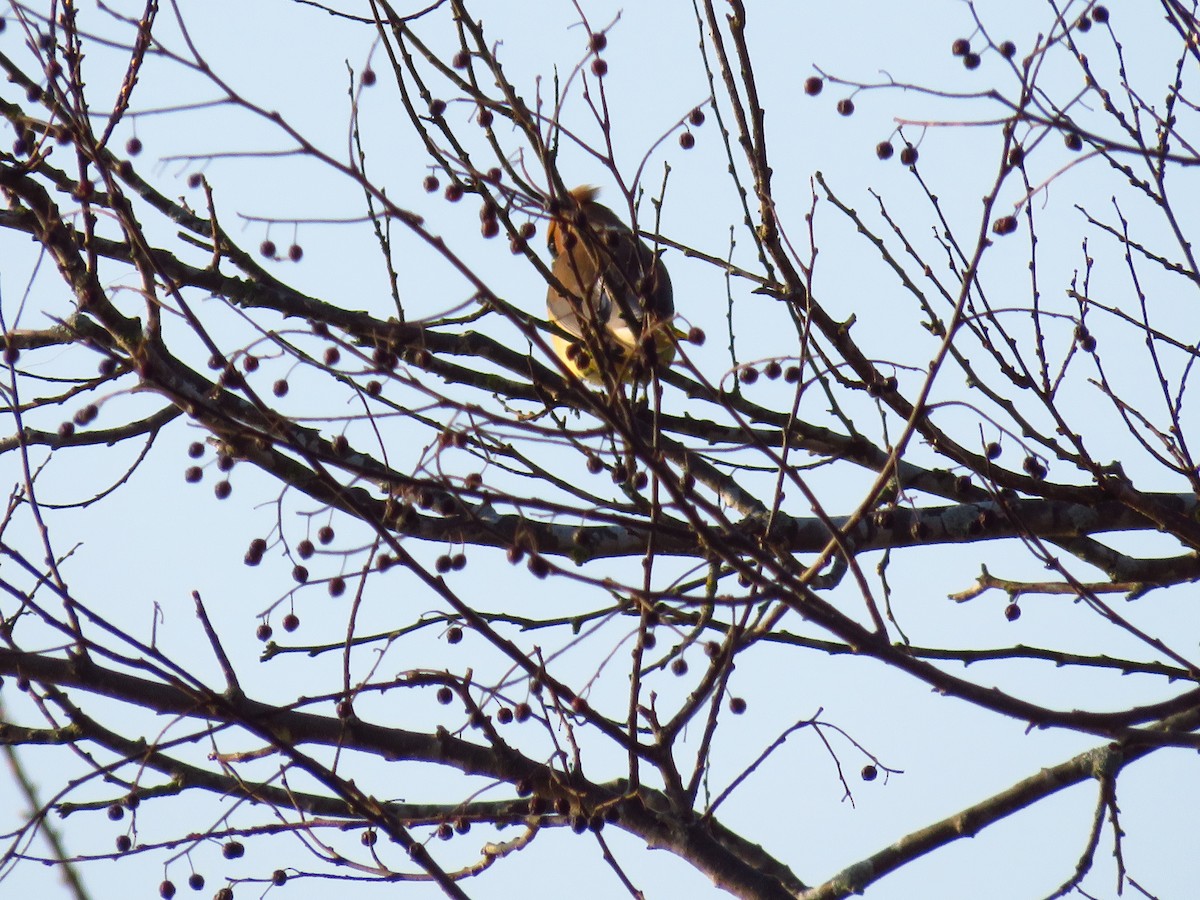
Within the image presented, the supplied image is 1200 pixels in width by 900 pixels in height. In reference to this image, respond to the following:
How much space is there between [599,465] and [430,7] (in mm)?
1329

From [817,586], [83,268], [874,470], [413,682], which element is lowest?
[413,682]

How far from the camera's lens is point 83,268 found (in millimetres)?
3080

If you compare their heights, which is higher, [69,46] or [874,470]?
[69,46]

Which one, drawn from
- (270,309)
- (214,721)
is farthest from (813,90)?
(214,721)

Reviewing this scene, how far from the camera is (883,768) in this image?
3.48 metres

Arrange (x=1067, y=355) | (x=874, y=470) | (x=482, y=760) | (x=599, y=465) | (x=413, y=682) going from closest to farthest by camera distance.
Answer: (x=599, y=465) → (x=413, y=682) → (x=482, y=760) → (x=1067, y=355) → (x=874, y=470)

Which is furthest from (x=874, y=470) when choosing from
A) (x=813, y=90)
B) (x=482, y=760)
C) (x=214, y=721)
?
(x=214, y=721)

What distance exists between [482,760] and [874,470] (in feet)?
4.19

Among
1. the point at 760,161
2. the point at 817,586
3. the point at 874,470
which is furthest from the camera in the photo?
the point at 874,470

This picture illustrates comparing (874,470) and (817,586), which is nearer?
(817,586)

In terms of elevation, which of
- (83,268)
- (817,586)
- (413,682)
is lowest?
(413,682)

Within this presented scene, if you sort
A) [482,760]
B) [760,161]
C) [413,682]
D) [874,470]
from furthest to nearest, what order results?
[874,470]
[482,760]
[760,161]
[413,682]

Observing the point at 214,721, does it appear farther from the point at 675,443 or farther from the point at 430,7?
the point at 430,7

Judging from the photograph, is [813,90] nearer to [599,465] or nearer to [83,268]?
[599,465]
